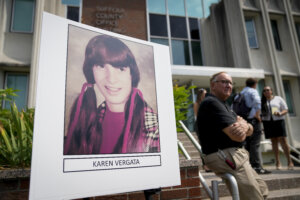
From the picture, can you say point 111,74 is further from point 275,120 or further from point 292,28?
point 292,28

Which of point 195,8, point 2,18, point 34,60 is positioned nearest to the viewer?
point 34,60

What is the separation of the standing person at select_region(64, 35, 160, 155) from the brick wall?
100 centimetres

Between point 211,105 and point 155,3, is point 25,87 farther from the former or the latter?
point 211,105

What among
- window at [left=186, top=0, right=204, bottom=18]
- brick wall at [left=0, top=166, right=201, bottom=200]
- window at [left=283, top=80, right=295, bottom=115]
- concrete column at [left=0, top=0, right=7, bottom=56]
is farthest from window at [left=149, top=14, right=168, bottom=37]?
brick wall at [left=0, top=166, right=201, bottom=200]

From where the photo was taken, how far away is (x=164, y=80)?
1892 mm

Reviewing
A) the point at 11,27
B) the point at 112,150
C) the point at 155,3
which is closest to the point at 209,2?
the point at 155,3

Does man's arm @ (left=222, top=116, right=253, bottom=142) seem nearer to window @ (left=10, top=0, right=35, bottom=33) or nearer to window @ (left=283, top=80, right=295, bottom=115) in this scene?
window @ (left=10, top=0, right=35, bottom=33)

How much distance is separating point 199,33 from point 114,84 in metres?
11.9

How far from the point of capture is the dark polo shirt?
200cm

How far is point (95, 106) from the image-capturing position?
1.47m

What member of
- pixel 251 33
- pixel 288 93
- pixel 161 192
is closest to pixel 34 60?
pixel 161 192

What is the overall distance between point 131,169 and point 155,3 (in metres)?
12.3

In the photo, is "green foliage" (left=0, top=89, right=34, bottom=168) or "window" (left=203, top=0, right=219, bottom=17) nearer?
"green foliage" (left=0, top=89, right=34, bottom=168)

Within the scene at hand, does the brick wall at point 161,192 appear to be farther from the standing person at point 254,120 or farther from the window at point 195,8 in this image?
the window at point 195,8
